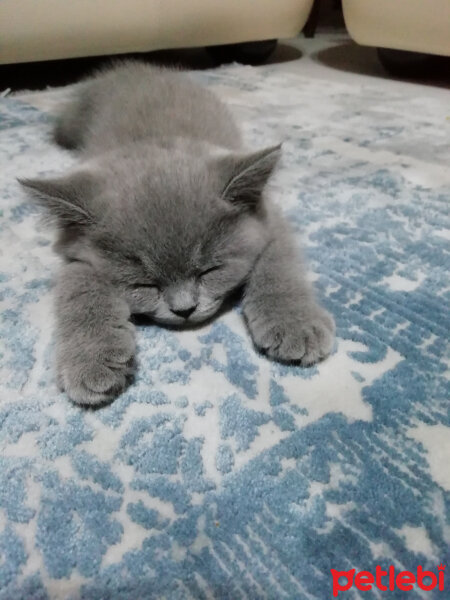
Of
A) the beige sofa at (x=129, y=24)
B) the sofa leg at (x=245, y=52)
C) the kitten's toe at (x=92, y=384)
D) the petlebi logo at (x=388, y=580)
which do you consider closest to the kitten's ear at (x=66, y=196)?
the kitten's toe at (x=92, y=384)

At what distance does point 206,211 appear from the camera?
76 cm

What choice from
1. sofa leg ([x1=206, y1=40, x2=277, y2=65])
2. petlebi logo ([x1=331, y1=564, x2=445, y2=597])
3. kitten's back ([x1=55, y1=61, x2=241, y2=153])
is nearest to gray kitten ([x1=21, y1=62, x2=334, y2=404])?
kitten's back ([x1=55, y1=61, x2=241, y2=153])

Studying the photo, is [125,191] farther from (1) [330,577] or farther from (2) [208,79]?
(2) [208,79]

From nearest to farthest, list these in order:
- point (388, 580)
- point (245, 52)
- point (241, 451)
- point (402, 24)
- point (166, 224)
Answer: point (388, 580), point (241, 451), point (166, 224), point (402, 24), point (245, 52)

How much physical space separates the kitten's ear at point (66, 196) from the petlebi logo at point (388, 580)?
56cm

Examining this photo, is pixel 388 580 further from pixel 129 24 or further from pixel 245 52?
pixel 245 52

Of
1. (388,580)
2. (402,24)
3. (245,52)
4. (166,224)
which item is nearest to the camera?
(388,580)

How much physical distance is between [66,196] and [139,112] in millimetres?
441

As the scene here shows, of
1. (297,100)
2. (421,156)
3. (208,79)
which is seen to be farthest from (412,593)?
(208,79)

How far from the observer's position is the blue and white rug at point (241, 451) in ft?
1.69

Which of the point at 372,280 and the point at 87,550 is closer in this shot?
the point at 87,550

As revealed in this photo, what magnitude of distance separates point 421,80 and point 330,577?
6.98 ft

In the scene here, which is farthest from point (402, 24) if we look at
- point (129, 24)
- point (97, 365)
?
point (97, 365)

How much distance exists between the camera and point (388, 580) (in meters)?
0.50
